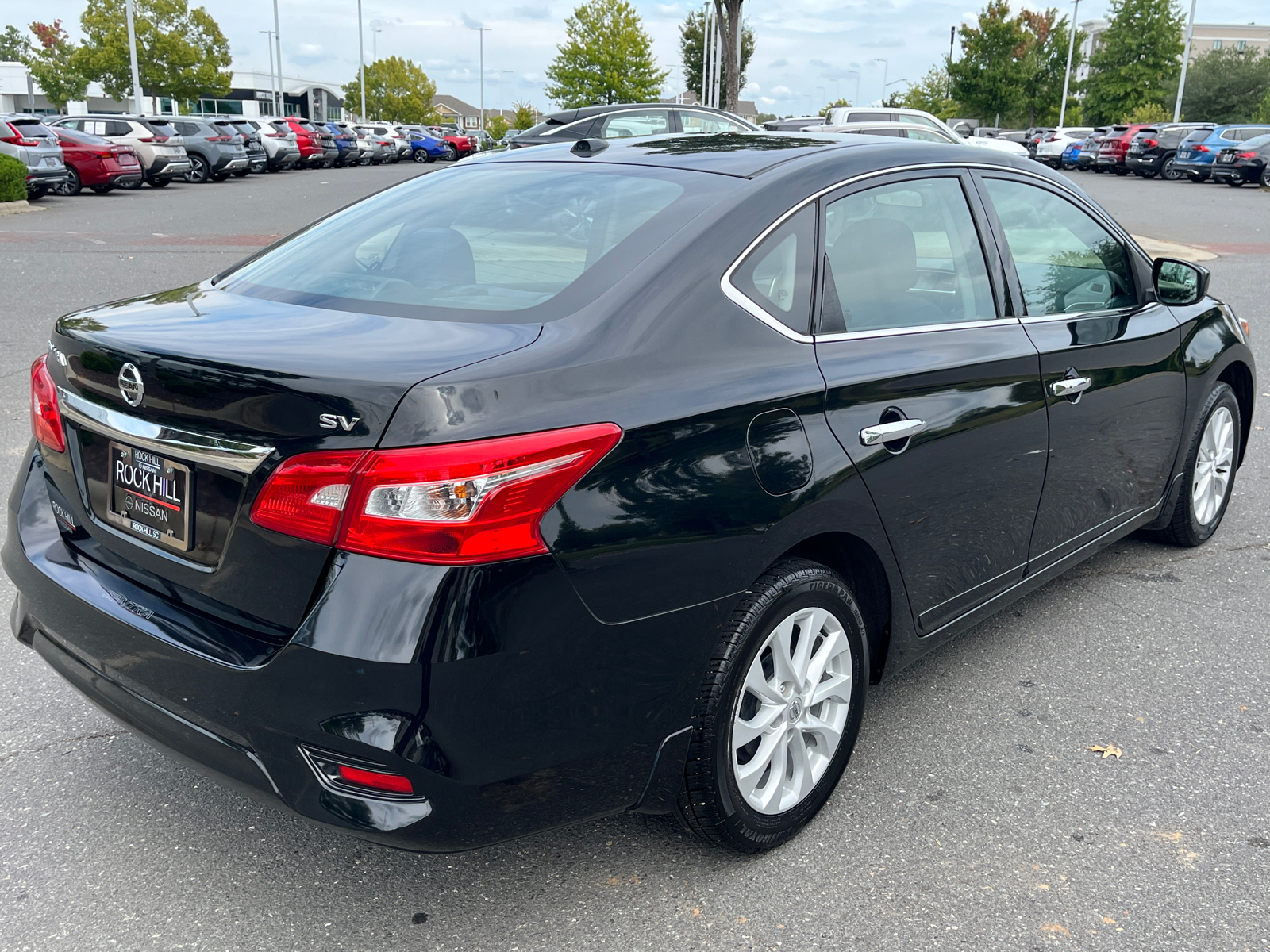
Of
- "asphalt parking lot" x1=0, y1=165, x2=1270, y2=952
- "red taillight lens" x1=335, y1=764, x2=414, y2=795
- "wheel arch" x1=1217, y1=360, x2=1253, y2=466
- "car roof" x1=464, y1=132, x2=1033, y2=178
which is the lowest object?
"asphalt parking lot" x1=0, y1=165, x2=1270, y2=952

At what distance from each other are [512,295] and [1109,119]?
72709mm

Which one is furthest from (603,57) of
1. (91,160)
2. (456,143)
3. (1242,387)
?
(1242,387)

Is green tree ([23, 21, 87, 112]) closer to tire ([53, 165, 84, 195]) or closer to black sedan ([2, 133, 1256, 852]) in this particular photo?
tire ([53, 165, 84, 195])

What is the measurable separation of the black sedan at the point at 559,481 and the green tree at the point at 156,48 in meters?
60.6

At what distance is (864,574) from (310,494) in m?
1.50

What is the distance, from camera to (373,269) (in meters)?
2.92

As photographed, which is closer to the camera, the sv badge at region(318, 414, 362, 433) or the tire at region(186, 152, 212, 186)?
the sv badge at region(318, 414, 362, 433)

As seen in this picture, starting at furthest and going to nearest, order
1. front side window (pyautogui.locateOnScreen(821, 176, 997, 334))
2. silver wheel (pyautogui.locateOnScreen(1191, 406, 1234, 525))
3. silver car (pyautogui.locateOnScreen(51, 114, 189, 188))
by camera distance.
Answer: silver car (pyautogui.locateOnScreen(51, 114, 189, 188)) < silver wheel (pyautogui.locateOnScreen(1191, 406, 1234, 525)) < front side window (pyautogui.locateOnScreen(821, 176, 997, 334))

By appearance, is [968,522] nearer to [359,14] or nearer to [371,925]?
[371,925]

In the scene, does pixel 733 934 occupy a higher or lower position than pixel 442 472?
lower

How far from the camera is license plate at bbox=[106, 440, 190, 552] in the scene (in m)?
2.31

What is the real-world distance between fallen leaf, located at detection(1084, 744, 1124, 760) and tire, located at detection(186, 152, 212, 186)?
30980 mm

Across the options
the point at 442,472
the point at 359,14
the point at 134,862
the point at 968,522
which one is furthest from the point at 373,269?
the point at 359,14

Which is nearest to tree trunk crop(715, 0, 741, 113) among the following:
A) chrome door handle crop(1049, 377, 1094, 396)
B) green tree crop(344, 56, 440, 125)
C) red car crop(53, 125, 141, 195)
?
red car crop(53, 125, 141, 195)
